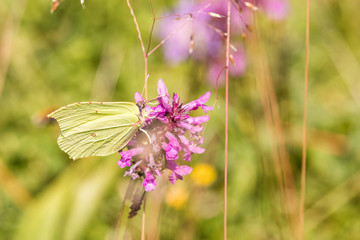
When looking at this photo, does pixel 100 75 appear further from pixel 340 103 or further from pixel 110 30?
pixel 340 103

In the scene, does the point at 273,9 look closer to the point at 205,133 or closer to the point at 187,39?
the point at 187,39

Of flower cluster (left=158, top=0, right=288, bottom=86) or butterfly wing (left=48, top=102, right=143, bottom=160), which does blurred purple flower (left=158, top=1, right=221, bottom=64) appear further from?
butterfly wing (left=48, top=102, right=143, bottom=160)

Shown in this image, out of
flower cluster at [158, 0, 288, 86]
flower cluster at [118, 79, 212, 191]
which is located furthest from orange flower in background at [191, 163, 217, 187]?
flower cluster at [118, 79, 212, 191]

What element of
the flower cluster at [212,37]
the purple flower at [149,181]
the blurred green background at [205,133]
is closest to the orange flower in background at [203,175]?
the blurred green background at [205,133]

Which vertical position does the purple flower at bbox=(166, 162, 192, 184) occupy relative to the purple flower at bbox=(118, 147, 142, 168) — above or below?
below

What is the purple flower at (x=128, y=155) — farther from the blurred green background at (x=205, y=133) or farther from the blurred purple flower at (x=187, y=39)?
the blurred purple flower at (x=187, y=39)

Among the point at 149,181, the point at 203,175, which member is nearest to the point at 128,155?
the point at 149,181
